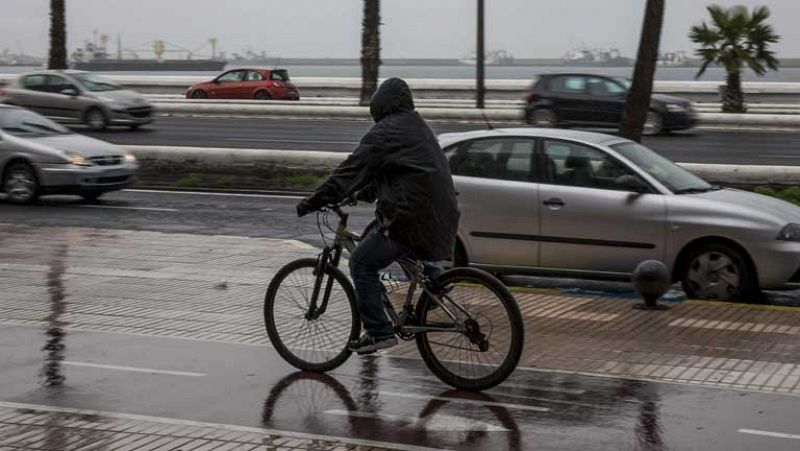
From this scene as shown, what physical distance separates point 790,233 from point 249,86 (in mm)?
38455

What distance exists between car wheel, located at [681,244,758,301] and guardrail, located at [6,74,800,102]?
29267 millimetres

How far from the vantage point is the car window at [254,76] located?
48.3 meters

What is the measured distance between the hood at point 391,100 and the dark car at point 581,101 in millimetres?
25669

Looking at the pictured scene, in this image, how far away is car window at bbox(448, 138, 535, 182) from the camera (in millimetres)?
12383

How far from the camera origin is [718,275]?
458 inches

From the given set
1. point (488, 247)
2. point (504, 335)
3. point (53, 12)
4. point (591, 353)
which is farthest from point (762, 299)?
point (53, 12)

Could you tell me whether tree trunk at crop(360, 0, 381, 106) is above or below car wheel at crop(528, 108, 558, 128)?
above

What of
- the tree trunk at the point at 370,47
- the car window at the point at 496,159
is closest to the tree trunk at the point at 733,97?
the tree trunk at the point at 370,47

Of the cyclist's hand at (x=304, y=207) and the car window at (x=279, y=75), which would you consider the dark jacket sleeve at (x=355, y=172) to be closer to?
the cyclist's hand at (x=304, y=207)

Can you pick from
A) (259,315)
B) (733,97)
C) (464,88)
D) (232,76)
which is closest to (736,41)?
(733,97)

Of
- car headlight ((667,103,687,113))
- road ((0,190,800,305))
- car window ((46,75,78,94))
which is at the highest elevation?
car window ((46,75,78,94))

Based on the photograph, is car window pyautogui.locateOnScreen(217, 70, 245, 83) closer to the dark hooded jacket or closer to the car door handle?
the car door handle

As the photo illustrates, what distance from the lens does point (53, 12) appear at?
4019cm

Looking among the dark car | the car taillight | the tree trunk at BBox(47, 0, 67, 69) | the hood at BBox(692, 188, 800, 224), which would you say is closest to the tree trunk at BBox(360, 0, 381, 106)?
the car taillight
